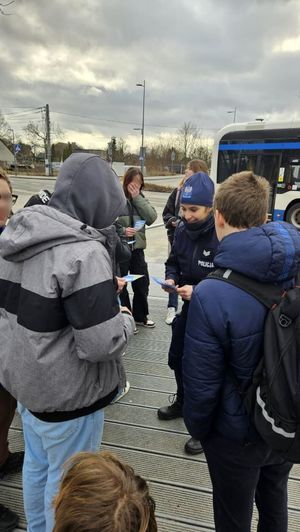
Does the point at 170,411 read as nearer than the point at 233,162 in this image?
Yes

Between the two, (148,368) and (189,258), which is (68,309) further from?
(148,368)

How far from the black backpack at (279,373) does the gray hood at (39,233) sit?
58 cm

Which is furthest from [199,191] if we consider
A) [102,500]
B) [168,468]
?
[102,500]

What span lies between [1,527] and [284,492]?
4.44 ft

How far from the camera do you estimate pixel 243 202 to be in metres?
1.42

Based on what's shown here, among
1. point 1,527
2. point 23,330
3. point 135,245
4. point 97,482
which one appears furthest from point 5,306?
point 135,245

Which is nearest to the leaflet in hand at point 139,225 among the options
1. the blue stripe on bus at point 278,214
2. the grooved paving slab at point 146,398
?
the grooved paving slab at point 146,398

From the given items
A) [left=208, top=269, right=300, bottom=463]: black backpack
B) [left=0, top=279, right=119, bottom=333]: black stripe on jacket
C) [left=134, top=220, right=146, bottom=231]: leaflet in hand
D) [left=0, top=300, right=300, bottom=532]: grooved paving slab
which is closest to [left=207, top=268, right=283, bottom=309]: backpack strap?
[left=208, top=269, right=300, bottom=463]: black backpack

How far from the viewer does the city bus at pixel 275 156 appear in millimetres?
11086

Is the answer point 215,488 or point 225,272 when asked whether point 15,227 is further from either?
point 215,488

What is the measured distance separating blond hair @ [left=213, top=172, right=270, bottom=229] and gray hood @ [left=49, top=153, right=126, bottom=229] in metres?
0.44

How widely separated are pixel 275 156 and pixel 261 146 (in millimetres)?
585

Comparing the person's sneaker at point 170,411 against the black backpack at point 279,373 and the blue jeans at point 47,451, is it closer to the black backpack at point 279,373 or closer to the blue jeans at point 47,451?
the blue jeans at point 47,451

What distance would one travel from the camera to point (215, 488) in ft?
4.97
